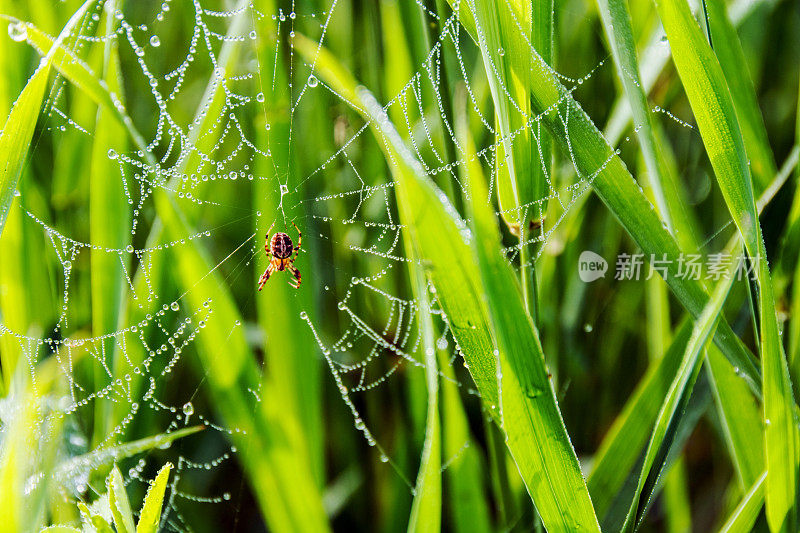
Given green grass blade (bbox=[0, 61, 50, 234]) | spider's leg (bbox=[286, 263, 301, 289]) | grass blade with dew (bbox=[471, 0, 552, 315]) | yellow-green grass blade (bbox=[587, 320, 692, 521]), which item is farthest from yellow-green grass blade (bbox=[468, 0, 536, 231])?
green grass blade (bbox=[0, 61, 50, 234])

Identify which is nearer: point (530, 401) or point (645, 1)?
point (530, 401)

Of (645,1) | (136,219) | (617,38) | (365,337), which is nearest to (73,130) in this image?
(136,219)

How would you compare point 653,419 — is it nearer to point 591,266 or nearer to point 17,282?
point 591,266

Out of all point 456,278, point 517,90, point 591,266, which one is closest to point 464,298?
point 456,278

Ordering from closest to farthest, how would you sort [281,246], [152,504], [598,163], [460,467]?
[152,504] < [598,163] < [460,467] < [281,246]

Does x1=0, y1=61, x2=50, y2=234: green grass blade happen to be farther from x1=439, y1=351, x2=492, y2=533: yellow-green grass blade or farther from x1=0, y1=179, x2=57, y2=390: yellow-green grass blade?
x1=439, y1=351, x2=492, y2=533: yellow-green grass blade

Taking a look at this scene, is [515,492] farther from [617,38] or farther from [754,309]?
[617,38]
